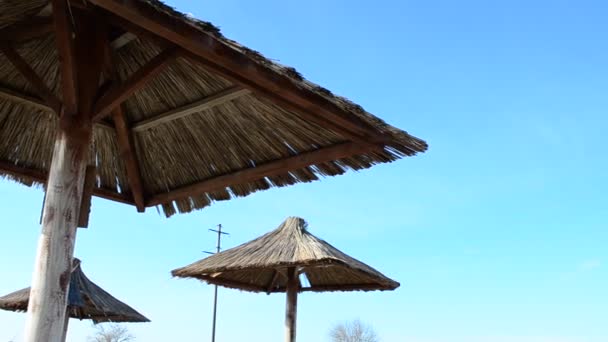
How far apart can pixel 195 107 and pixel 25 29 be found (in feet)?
3.32

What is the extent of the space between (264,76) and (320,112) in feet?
1.10

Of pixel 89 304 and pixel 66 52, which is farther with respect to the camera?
pixel 89 304

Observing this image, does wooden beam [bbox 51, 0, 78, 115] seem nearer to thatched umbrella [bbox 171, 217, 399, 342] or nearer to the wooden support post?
the wooden support post

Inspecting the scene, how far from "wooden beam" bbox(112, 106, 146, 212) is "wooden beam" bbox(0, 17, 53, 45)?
2.67ft

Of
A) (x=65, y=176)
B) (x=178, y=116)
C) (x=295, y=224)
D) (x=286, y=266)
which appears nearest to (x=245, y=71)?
(x=65, y=176)

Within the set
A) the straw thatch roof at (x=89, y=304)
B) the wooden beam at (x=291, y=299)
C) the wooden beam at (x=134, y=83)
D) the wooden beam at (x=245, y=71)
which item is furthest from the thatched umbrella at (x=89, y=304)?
the wooden beam at (x=245, y=71)

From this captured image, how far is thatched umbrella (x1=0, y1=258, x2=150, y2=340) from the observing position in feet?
30.0

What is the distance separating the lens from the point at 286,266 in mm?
6637

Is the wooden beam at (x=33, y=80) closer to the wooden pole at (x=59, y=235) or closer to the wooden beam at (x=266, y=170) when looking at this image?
the wooden pole at (x=59, y=235)

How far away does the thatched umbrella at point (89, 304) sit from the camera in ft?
30.0

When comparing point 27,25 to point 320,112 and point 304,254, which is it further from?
point 304,254

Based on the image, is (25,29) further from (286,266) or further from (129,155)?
(286,266)

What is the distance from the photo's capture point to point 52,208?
8.06ft

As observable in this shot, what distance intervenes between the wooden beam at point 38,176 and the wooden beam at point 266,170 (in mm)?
203
